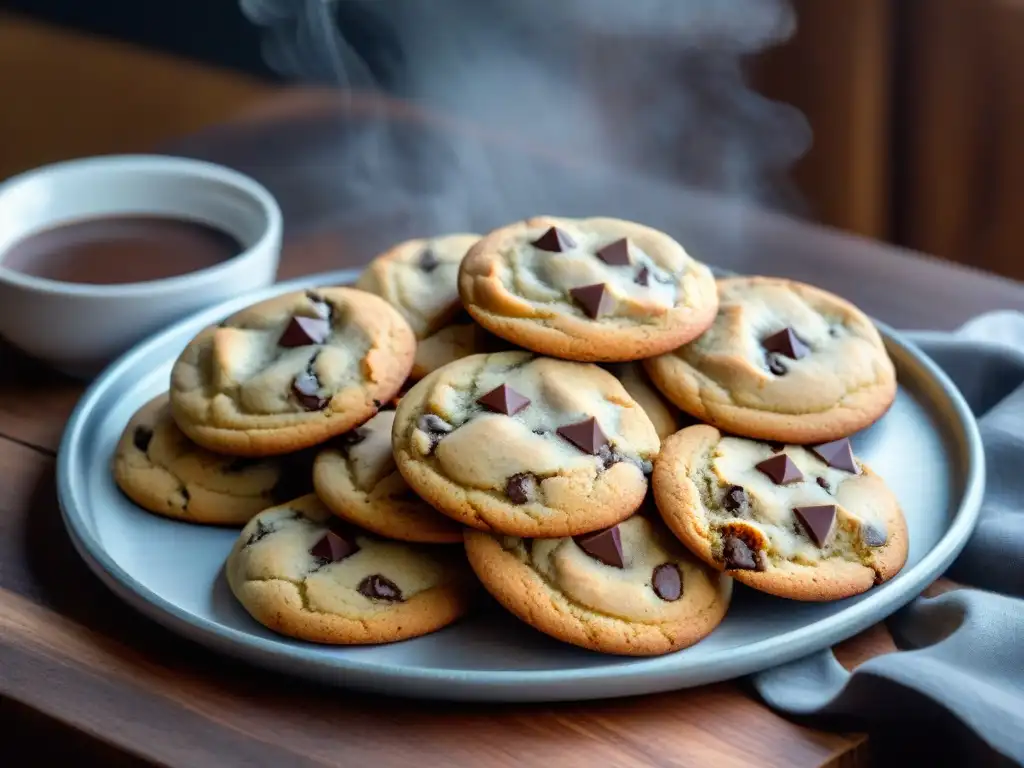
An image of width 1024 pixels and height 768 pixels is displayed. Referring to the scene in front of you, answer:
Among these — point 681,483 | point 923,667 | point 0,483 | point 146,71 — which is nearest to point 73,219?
point 0,483

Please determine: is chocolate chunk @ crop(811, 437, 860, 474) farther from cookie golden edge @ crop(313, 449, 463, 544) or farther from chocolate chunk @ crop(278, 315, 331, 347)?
chocolate chunk @ crop(278, 315, 331, 347)

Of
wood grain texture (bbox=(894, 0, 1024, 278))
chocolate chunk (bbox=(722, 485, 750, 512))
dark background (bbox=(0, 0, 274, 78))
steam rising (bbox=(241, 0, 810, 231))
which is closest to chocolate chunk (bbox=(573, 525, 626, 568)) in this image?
chocolate chunk (bbox=(722, 485, 750, 512))

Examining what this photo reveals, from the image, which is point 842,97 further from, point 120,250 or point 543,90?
point 120,250

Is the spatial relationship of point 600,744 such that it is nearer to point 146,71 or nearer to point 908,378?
point 908,378

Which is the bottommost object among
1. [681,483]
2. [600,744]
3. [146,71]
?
[146,71]

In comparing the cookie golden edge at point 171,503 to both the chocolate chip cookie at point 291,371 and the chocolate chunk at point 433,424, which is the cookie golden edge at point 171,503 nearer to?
the chocolate chip cookie at point 291,371

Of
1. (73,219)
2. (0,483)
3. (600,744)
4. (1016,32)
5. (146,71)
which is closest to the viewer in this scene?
(600,744)
